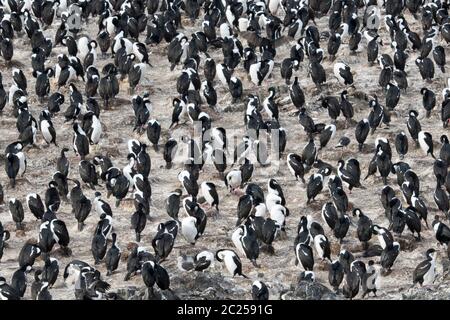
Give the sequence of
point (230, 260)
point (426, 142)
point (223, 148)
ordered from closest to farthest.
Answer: point (230, 260)
point (426, 142)
point (223, 148)

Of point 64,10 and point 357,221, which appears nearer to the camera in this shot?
point 357,221

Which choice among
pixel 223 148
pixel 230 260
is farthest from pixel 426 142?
pixel 230 260

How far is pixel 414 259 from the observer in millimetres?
32438

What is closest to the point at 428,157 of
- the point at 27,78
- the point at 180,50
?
the point at 180,50

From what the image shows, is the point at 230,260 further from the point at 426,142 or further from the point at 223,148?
the point at 426,142

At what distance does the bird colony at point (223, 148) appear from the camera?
104 feet

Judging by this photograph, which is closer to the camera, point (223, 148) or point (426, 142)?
point (426, 142)

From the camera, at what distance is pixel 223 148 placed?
126 ft

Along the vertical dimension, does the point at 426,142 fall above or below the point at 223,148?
above

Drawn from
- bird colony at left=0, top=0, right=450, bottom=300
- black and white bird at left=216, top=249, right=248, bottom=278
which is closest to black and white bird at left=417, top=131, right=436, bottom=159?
bird colony at left=0, top=0, right=450, bottom=300

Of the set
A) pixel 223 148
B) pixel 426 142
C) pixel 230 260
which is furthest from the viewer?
pixel 223 148

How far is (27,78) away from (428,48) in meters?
11.8

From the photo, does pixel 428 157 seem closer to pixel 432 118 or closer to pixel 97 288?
pixel 432 118

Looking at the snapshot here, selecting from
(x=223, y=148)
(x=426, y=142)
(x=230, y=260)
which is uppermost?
(x=426, y=142)
